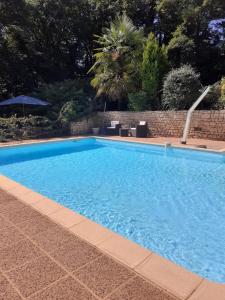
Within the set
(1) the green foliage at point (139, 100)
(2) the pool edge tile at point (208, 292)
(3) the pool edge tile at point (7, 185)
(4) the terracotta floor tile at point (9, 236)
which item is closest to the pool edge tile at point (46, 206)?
(4) the terracotta floor tile at point (9, 236)

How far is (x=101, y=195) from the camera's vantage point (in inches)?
223

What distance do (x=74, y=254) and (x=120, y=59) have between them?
518 inches

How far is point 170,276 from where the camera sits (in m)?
2.36

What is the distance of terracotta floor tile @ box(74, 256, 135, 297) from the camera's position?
2.22 meters

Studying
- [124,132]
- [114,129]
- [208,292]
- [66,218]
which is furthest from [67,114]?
[208,292]

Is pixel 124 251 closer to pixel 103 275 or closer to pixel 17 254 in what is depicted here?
pixel 103 275

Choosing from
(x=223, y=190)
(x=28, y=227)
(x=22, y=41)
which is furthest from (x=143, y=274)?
(x=22, y=41)

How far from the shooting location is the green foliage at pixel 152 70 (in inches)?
537

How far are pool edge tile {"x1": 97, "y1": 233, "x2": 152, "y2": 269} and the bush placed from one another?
10.2m

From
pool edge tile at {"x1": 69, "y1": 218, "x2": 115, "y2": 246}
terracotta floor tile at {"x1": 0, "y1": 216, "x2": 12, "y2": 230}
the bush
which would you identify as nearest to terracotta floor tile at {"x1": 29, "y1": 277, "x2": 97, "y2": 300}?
pool edge tile at {"x1": 69, "y1": 218, "x2": 115, "y2": 246}

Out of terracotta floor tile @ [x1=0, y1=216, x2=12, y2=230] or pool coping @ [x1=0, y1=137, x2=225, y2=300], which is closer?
pool coping @ [x1=0, y1=137, x2=225, y2=300]

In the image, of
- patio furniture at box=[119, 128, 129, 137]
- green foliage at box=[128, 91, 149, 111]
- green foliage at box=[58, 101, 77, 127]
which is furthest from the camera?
green foliage at box=[58, 101, 77, 127]

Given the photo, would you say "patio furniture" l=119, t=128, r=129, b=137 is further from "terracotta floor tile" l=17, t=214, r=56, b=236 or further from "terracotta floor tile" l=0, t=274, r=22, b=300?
"terracotta floor tile" l=0, t=274, r=22, b=300

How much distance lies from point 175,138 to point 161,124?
109cm
